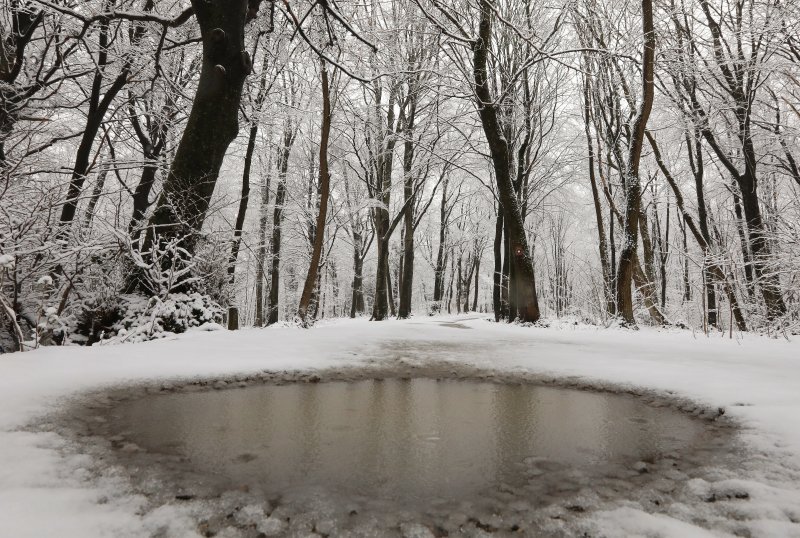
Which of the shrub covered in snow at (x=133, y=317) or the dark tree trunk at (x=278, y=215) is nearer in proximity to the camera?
the shrub covered in snow at (x=133, y=317)

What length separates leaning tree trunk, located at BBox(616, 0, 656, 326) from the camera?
8.14 metres

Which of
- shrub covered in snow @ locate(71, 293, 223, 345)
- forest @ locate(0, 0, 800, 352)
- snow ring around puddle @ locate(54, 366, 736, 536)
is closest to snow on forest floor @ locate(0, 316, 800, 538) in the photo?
snow ring around puddle @ locate(54, 366, 736, 536)

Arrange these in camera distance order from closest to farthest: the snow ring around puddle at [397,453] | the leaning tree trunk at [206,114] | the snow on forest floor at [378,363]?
the snow on forest floor at [378,363]
the snow ring around puddle at [397,453]
the leaning tree trunk at [206,114]

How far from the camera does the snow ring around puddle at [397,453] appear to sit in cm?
121

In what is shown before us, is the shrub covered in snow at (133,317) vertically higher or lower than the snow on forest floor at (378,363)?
higher

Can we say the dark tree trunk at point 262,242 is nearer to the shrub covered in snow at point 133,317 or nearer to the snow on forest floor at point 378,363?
the shrub covered in snow at point 133,317

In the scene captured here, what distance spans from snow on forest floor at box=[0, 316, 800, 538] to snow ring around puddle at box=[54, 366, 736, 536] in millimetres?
104

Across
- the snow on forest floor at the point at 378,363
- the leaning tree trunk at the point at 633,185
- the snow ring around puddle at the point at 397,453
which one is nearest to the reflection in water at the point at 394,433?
the snow ring around puddle at the point at 397,453

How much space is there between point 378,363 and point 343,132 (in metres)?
13.4

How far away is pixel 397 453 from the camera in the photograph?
5.53ft

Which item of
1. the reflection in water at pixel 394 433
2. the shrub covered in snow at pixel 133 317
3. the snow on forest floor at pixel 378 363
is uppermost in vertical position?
the shrub covered in snow at pixel 133 317

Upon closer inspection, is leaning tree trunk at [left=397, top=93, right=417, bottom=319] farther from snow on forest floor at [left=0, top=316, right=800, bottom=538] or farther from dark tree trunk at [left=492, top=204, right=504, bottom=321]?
snow on forest floor at [left=0, top=316, right=800, bottom=538]

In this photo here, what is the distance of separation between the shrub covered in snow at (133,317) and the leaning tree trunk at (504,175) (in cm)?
663

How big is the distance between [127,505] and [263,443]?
644 mm
